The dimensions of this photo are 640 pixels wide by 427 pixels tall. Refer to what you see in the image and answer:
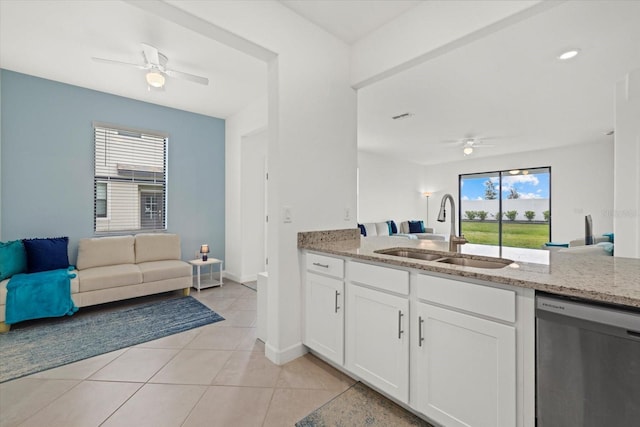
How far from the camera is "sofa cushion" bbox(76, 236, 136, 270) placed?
3.48m

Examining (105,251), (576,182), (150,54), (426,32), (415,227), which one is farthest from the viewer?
(415,227)

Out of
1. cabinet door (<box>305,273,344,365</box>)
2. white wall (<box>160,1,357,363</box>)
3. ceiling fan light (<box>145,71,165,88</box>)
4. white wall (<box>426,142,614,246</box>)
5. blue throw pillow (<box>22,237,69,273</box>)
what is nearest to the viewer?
cabinet door (<box>305,273,344,365</box>)

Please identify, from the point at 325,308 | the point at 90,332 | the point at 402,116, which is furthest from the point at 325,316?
the point at 402,116

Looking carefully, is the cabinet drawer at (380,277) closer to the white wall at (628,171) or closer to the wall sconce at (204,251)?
the wall sconce at (204,251)

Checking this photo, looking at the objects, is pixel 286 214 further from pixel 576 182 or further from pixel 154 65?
pixel 576 182

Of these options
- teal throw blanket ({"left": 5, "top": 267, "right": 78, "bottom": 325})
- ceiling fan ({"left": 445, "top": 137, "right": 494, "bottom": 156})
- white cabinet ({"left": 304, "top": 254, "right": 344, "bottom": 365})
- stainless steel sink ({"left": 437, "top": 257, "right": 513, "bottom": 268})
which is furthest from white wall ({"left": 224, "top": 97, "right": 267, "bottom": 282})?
ceiling fan ({"left": 445, "top": 137, "right": 494, "bottom": 156})

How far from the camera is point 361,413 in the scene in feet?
5.30

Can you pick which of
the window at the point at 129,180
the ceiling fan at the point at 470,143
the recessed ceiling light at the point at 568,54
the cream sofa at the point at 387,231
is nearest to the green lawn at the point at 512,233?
the cream sofa at the point at 387,231

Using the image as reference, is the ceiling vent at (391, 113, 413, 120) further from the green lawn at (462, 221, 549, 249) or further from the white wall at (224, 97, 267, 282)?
the green lawn at (462, 221, 549, 249)

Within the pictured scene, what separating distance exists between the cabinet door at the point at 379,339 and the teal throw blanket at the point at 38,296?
302 cm

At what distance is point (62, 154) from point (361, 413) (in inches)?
170

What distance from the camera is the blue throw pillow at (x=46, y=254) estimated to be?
3.13 meters

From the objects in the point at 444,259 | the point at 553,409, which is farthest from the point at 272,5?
the point at 553,409

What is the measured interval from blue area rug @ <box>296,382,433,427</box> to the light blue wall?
3.56 meters
